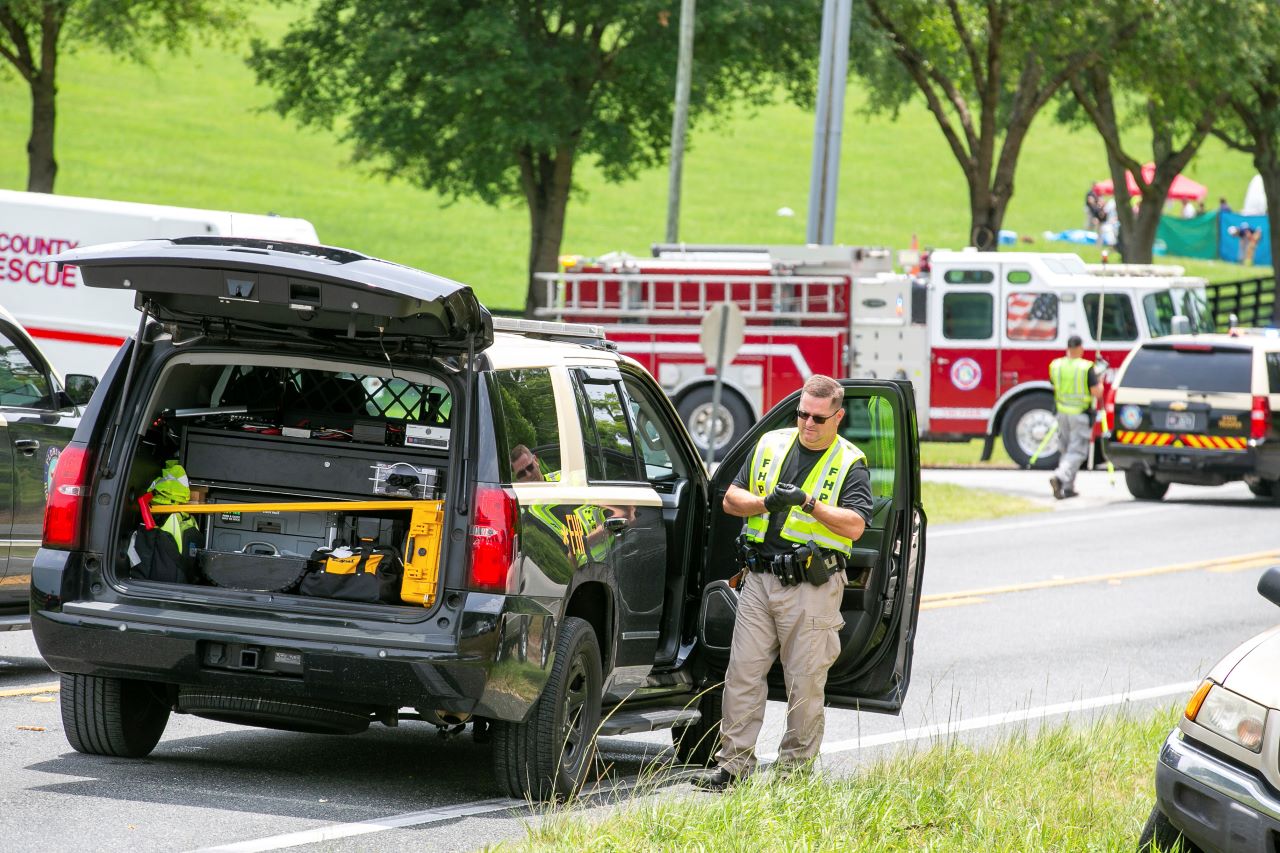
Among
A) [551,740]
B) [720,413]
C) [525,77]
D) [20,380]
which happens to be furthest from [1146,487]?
[551,740]

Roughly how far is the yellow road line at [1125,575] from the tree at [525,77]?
52.9ft

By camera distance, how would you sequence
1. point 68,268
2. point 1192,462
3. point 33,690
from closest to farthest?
point 33,690 < point 68,268 < point 1192,462

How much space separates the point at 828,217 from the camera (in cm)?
2305

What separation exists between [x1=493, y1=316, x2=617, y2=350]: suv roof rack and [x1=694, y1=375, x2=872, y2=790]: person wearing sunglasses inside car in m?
0.91

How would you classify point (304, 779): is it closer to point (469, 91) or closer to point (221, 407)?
point (221, 407)

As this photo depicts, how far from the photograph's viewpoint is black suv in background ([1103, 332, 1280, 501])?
20.9 m

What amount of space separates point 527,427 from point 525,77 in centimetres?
2519

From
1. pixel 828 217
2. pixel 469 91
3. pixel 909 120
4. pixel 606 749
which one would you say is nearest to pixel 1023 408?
pixel 828 217

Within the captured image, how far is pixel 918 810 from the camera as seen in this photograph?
6.49 meters

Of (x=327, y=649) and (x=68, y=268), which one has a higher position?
(x=68, y=268)

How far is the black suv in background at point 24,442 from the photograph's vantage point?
9.13 m

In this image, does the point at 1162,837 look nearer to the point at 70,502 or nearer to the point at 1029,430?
the point at 70,502

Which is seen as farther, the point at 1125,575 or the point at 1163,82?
the point at 1163,82

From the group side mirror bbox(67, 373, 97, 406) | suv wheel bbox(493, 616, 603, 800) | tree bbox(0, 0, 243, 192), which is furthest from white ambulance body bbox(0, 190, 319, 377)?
Answer: tree bbox(0, 0, 243, 192)
